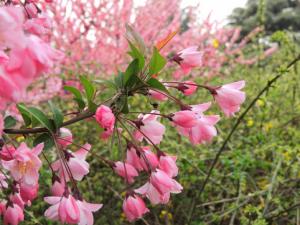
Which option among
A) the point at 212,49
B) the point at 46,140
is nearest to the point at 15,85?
the point at 46,140

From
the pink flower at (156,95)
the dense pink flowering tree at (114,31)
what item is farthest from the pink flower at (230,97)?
the dense pink flowering tree at (114,31)

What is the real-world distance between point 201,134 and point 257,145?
1.32m

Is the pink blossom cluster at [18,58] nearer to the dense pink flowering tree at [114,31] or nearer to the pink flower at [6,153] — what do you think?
the pink flower at [6,153]

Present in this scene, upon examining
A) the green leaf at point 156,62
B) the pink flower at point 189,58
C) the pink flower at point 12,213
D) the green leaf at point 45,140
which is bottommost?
the pink flower at point 12,213

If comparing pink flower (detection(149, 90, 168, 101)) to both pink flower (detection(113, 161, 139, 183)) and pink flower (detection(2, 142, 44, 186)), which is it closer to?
pink flower (detection(113, 161, 139, 183))

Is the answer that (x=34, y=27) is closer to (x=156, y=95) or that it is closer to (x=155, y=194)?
(x=156, y=95)

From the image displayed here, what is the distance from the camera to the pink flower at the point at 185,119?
0.89m

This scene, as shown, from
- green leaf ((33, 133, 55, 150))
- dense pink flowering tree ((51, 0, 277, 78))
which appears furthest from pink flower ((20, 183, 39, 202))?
dense pink flowering tree ((51, 0, 277, 78))

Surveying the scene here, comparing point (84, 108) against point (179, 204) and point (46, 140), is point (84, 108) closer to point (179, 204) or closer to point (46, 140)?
point (46, 140)

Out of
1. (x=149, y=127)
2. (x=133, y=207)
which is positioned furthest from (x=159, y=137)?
(x=133, y=207)

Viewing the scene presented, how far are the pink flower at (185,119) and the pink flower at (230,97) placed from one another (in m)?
0.10

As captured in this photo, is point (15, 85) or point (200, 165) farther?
point (200, 165)

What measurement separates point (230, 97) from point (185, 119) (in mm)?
128

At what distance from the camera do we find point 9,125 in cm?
107
